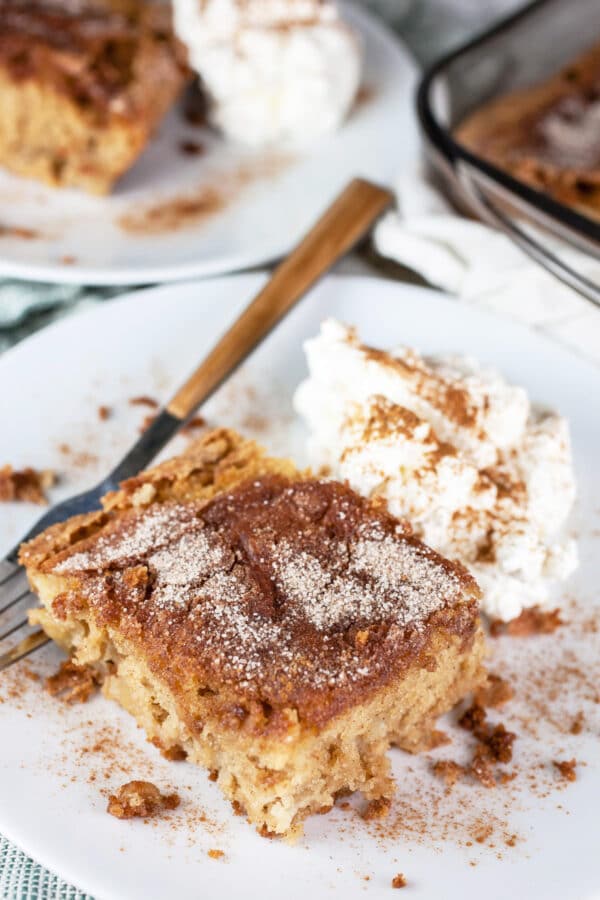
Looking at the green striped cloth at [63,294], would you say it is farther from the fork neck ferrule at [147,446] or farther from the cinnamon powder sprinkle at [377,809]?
the fork neck ferrule at [147,446]

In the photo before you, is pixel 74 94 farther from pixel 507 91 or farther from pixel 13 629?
pixel 13 629

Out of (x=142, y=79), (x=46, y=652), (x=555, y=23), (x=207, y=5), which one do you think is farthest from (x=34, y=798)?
(x=555, y=23)

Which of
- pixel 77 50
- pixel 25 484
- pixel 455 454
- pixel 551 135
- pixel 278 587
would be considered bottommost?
pixel 551 135

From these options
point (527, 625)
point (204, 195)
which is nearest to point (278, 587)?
point (527, 625)

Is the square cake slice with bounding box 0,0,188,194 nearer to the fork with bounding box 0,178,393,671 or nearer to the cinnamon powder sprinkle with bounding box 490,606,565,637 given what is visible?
the fork with bounding box 0,178,393,671

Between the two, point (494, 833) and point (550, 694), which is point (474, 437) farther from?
point (494, 833)

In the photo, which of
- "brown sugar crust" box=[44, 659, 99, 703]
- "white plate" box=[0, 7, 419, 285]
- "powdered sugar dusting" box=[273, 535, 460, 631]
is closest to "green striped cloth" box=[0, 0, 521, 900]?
"white plate" box=[0, 7, 419, 285]
